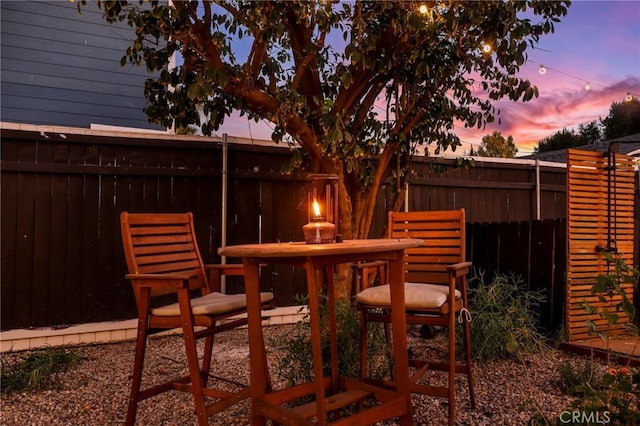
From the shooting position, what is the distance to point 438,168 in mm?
4160

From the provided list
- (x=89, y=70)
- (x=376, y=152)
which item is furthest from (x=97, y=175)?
(x=89, y=70)

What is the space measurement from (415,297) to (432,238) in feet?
1.83

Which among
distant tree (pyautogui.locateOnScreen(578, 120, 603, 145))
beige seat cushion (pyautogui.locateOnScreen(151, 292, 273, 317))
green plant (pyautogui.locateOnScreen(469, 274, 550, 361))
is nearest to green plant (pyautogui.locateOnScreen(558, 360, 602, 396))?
green plant (pyautogui.locateOnScreen(469, 274, 550, 361))

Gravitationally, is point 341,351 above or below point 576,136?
below

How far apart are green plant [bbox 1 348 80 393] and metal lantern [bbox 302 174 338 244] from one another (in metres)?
1.79

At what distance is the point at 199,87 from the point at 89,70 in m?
3.81

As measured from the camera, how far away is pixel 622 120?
54.0ft

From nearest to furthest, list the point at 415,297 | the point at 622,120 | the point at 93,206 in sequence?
the point at 415,297 < the point at 93,206 < the point at 622,120

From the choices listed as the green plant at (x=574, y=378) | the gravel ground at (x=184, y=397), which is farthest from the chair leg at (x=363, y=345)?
the green plant at (x=574, y=378)

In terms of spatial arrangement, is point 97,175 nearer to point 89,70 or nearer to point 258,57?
point 258,57

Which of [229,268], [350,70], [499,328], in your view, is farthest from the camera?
[350,70]

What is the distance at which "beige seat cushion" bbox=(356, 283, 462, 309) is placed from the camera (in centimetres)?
207

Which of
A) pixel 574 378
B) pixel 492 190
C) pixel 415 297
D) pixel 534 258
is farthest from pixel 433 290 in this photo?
pixel 492 190

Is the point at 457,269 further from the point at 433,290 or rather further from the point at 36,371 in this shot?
the point at 36,371
